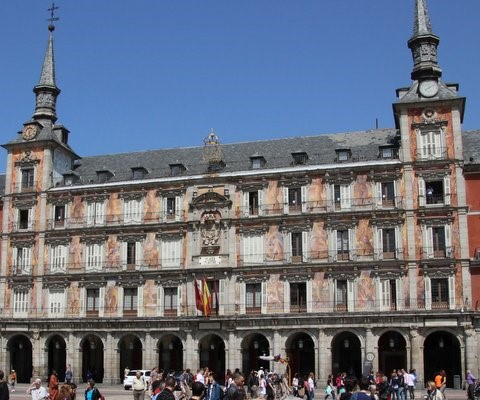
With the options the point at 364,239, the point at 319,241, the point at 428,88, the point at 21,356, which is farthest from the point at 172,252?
the point at 428,88

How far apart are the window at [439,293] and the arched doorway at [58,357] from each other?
31.3m

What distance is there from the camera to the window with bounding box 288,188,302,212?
58.0 m

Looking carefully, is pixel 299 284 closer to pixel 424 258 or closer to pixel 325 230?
pixel 325 230

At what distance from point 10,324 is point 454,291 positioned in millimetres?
36719

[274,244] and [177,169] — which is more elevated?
[177,169]

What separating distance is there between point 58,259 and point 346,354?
2569cm

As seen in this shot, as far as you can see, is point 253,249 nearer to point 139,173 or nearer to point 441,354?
point 139,173

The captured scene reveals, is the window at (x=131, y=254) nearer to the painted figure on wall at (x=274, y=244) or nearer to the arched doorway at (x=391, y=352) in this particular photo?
the painted figure on wall at (x=274, y=244)

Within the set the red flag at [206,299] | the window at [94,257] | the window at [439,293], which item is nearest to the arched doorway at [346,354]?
the window at [439,293]

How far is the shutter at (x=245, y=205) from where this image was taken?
58.9 metres

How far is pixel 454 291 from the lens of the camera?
5281cm

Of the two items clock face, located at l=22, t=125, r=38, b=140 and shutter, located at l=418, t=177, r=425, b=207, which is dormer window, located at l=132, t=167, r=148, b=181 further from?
shutter, located at l=418, t=177, r=425, b=207

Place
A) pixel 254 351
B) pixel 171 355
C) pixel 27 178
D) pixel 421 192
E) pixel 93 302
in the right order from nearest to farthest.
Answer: pixel 421 192
pixel 254 351
pixel 171 355
pixel 93 302
pixel 27 178

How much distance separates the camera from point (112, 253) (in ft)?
202
